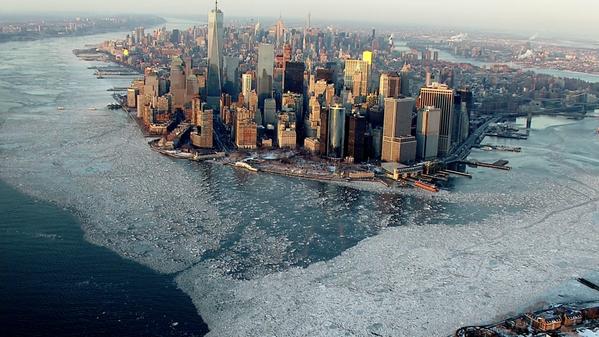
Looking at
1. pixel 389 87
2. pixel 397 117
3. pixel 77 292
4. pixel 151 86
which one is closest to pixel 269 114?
pixel 389 87

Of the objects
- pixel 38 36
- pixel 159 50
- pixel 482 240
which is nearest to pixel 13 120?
pixel 482 240

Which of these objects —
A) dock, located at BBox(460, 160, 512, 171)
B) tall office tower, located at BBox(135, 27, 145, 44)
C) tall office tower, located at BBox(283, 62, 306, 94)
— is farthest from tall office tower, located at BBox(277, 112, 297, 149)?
tall office tower, located at BBox(135, 27, 145, 44)

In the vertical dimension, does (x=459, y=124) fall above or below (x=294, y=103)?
below

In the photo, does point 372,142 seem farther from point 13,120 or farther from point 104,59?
point 104,59

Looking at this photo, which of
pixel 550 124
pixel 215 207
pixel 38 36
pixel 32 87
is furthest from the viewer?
pixel 38 36

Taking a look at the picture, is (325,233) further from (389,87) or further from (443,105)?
(389,87)

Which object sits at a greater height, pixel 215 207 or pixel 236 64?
pixel 236 64
